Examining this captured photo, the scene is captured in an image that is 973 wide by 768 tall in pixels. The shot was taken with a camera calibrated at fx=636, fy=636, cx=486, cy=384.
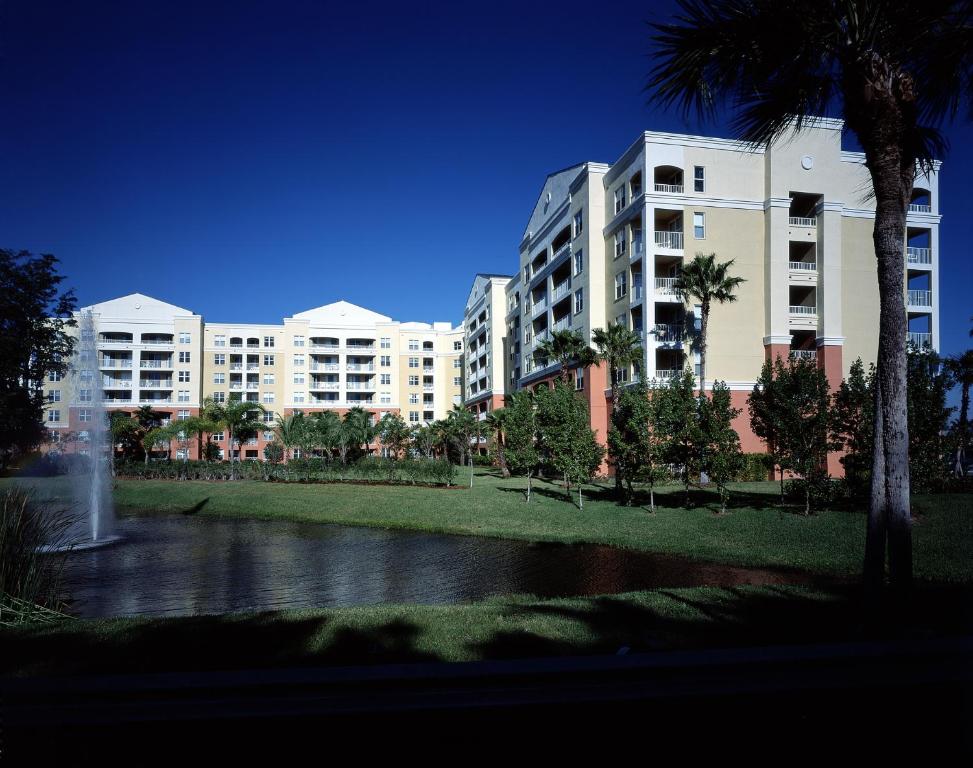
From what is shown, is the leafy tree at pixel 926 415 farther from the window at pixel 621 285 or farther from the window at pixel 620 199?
the window at pixel 620 199

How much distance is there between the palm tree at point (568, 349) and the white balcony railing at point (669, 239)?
278 inches

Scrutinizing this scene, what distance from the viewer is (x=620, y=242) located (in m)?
39.0

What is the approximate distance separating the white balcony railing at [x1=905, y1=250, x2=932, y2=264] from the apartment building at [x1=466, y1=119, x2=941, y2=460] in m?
0.07

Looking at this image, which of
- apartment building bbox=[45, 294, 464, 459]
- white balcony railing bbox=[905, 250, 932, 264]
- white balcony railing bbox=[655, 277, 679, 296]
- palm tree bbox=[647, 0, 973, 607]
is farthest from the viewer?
apartment building bbox=[45, 294, 464, 459]

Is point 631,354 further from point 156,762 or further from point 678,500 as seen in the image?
point 156,762

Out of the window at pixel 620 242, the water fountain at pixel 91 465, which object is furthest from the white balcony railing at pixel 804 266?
the water fountain at pixel 91 465

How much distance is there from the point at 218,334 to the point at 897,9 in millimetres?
79464

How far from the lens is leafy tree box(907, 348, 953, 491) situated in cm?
1755

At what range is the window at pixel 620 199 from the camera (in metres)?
38.5

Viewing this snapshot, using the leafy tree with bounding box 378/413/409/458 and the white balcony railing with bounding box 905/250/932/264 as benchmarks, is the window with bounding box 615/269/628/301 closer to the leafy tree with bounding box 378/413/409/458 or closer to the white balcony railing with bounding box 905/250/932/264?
the white balcony railing with bounding box 905/250/932/264

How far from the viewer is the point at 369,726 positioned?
2.36 m

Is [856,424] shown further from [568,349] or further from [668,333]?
[568,349]

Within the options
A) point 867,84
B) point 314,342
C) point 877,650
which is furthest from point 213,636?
point 314,342

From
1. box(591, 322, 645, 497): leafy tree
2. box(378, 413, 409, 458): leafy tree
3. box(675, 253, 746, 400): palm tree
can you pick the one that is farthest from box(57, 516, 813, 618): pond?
box(378, 413, 409, 458): leafy tree
